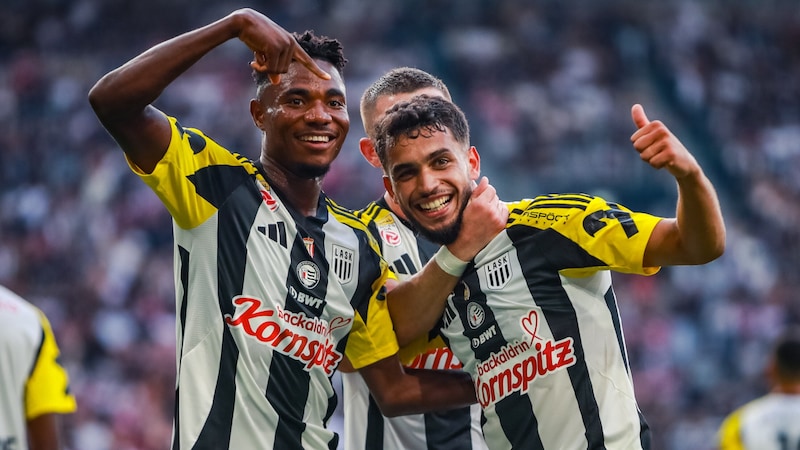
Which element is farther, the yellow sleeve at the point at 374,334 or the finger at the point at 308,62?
the yellow sleeve at the point at 374,334

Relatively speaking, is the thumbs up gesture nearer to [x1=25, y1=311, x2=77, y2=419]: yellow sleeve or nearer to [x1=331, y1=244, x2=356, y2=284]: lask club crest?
[x1=331, y1=244, x2=356, y2=284]: lask club crest

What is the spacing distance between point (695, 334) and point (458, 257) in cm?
1034

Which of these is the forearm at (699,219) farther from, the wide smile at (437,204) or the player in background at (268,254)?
the wide smile at (437,204)

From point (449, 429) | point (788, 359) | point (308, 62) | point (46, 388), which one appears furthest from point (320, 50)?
point (788, 359)

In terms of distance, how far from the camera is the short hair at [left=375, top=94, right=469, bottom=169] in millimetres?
4328

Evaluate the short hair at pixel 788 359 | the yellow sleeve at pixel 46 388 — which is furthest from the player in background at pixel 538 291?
the short hair at pixel 788 359

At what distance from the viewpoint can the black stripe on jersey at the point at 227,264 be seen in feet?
12.9

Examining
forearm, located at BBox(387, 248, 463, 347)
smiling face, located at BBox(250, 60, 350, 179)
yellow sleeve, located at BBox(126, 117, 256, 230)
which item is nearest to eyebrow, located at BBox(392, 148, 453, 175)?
smiling face, located at BBox(250, 60, 350, 179)

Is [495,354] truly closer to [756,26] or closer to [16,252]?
[16,252]

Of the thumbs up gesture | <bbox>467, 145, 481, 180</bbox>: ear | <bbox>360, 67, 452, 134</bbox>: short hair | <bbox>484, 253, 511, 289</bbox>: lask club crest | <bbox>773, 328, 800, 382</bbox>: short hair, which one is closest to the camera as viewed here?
the thumbs up gesture

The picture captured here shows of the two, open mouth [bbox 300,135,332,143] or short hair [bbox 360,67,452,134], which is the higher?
short hair [bbox 360,67,452,134]

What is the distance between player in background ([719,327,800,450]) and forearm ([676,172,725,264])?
3.07 m

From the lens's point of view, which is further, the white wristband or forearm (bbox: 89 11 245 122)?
the white wristband

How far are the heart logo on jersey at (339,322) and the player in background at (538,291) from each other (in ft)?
1.41
